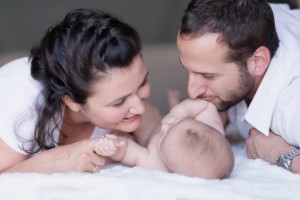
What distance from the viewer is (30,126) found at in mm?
1349

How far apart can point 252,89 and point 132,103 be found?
411mm

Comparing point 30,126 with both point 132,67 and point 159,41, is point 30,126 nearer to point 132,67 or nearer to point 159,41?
point 132,67

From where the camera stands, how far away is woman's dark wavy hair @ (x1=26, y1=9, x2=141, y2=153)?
1278 millimetres

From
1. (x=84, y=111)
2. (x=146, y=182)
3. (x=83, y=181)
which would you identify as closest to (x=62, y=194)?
(x=83, y=181)

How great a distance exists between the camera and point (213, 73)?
1.47m

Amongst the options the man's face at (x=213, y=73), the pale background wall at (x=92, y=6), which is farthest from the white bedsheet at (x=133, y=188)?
the pale background wall at (x=92, y=6)

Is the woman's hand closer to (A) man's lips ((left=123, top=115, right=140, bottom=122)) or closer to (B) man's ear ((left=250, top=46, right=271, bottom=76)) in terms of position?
(A) man's lips ((left=123, top=115, right=140, bottom=122))

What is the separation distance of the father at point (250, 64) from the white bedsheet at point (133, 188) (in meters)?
0.21

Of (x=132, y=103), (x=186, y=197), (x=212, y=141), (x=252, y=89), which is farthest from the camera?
(x=252, y=89)

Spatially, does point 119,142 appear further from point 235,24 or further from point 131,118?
point 235,24

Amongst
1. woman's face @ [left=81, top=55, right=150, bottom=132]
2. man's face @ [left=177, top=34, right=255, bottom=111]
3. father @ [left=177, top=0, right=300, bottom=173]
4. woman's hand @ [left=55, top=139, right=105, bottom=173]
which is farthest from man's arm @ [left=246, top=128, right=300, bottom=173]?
woman's hand @ [left=55, top=139, right=105, bottom=173]

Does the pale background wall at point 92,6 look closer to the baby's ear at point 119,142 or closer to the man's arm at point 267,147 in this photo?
the man's arm at point 267,147

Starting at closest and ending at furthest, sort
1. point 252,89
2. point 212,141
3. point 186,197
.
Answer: point 186,197
point 212,141
point 252,89

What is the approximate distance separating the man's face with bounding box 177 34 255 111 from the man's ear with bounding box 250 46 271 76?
0.02m
